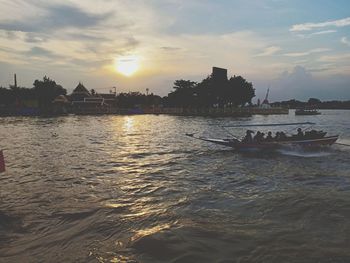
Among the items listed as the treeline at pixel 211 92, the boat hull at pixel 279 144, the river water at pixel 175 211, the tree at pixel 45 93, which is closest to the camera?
the river water at pixel 175 211

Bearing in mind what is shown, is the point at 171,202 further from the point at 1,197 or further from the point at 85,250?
the point at 1,197

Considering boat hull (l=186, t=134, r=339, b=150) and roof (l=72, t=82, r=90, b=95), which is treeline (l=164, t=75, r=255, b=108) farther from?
boat hull (l=186, t=134, r=339, b=150)

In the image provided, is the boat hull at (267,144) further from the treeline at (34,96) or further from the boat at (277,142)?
the treeline at (34,96)

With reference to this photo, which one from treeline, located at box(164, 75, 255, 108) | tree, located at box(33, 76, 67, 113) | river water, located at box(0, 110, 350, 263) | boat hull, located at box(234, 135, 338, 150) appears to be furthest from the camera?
treeline, located at box(164, 75, 255, 108)

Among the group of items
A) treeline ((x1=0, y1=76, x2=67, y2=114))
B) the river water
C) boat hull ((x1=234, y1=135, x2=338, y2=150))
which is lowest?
the river water

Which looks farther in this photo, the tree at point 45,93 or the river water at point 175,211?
the tree at point 45,93

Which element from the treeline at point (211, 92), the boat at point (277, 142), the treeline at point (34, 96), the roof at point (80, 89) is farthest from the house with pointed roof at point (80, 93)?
the boat at point (277, 142)

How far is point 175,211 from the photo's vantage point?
12.3 meters

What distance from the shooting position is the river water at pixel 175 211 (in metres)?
8.90

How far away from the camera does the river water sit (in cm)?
890

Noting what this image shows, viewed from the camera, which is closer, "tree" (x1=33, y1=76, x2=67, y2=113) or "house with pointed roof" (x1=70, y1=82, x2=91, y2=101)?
"tree" (x1=33, y1=76, x2=67, y2=113)

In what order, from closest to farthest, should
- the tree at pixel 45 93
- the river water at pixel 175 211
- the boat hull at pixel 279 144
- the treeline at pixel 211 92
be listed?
the river water at pixel 175 211 < the boat hull at pixel 279 144 < the tree at pixel 45 93 < the treeline at pixel 211 92

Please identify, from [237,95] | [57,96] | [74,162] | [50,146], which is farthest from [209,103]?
[74,162]

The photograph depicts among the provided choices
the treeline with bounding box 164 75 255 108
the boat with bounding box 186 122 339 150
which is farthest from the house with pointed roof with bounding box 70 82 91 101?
the boat with bounding box 186 122 339 150
